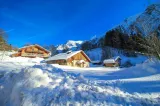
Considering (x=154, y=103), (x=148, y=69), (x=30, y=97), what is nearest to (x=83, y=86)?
(x=30, y=97)

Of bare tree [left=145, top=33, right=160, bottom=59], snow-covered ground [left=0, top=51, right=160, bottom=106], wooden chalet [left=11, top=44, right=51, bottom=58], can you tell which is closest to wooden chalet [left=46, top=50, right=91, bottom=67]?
wooden chalet [left=11, top=44, right=51, bottom=58]

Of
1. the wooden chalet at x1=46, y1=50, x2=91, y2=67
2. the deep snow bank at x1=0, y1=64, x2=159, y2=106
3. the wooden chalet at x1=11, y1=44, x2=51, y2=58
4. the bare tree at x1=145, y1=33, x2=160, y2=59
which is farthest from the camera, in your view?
the wooden chalet at x1=11, y1=44, x2=51, y2=58

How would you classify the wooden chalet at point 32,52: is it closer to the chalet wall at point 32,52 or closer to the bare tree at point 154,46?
the chalet wall at point 32,52

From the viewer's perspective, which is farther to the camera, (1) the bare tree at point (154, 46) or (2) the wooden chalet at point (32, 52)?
(2) the wooden chalet at point (32, 52)

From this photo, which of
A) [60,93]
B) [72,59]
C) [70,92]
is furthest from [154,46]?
[72,59]

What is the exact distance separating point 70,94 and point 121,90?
2007mm

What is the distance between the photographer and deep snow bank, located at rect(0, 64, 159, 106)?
23.3 feet

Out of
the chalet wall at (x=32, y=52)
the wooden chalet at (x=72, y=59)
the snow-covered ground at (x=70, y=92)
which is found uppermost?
the chalet wall at (x=32, y=52)

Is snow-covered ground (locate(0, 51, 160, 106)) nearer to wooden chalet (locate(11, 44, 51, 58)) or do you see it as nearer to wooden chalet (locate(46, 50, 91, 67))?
wooden chalet (locate(46, 50, 91, 67))

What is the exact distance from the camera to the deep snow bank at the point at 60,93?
7.10 meters

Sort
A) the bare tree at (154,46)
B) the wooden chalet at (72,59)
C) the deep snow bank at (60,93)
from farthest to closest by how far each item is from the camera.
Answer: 1. the wooden chalet at (72,59)
2. the bare tree at (154,46)
3. the deep snow bank at (60,93)

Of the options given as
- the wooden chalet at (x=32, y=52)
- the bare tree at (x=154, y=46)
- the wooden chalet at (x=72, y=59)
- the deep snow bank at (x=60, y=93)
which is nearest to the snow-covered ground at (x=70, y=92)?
the deep snow bank at (x=60, y=93)

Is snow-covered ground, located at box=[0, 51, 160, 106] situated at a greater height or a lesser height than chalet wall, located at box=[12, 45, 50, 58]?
lesser

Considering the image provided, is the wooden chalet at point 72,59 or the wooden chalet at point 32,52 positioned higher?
the wooden chalet at point 32,52
